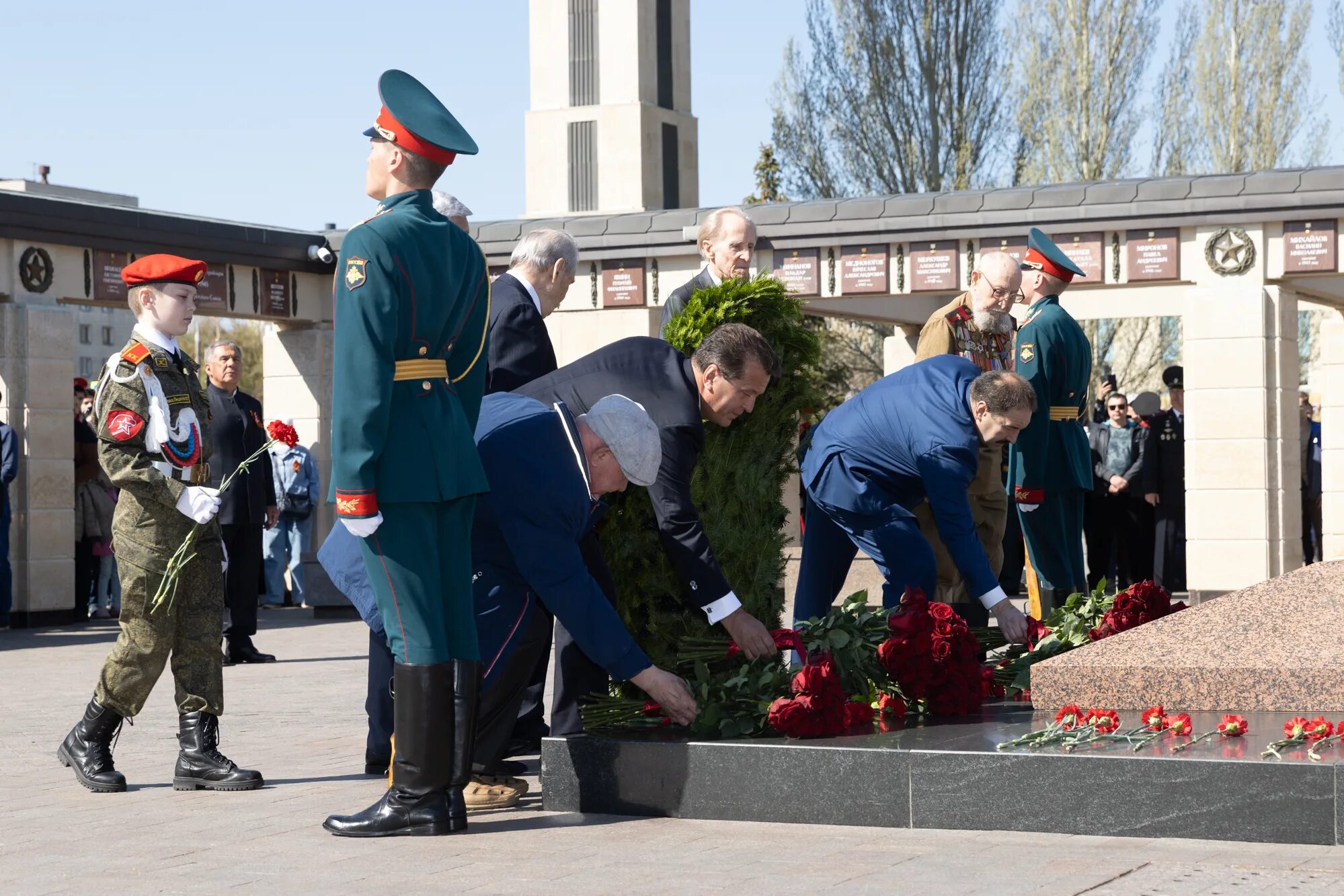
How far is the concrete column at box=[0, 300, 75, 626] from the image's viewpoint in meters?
14.9

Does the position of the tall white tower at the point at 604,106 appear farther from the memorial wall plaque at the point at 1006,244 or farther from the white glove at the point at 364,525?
the white glove at the point at 364,525

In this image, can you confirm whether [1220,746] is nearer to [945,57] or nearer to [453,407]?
[453,407]

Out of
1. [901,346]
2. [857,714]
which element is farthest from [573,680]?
[901,346]

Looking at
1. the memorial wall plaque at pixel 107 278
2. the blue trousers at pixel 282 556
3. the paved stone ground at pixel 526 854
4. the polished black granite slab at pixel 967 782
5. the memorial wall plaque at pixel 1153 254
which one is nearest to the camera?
Answer: the paved stone ground at pixel 526 854

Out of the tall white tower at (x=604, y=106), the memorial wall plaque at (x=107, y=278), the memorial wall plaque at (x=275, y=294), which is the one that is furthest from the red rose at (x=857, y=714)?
the tall white tower at (x=604, y=106)

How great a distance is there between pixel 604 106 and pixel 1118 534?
11913 millimetres

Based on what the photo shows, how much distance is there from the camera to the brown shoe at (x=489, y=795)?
6.06 m

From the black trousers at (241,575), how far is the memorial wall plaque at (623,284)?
5.77 m

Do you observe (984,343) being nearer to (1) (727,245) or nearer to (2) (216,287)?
(1) (727,245)

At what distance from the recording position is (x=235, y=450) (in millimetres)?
11539

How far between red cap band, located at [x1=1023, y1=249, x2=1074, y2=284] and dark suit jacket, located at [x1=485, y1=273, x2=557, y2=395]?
3.27 meters

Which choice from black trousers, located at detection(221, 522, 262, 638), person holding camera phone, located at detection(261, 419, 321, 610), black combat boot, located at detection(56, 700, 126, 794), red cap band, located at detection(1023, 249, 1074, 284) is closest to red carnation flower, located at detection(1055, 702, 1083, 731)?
black combat boot, located at detection(56, 700, 126, 794)

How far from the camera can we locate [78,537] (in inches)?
611

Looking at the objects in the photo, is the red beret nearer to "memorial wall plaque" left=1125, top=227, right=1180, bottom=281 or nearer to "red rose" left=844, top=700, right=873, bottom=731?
"red rose" left=844, top=700, right=873, bottom=731
